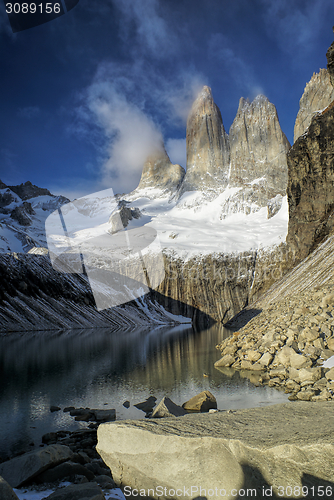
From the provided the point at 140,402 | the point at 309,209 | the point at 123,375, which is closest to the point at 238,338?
the point at 123,375

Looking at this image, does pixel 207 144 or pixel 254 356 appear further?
pixel 207 144

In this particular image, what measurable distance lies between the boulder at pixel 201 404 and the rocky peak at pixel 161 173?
534 ft

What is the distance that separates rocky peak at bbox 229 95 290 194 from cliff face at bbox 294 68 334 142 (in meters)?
31.0

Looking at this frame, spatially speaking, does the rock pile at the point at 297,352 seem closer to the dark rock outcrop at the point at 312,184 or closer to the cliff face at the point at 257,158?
the dark rock outcrop at the point at 312,184

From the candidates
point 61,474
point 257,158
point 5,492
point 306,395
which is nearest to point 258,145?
point 257,158

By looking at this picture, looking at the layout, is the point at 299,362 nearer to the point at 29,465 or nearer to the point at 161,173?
the point at 29,465

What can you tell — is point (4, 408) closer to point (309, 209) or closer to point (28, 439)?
point (28, 439)

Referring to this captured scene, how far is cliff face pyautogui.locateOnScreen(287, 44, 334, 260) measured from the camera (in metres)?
46.1

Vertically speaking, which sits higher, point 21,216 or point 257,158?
point 257,158

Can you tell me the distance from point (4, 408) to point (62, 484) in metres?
9.02

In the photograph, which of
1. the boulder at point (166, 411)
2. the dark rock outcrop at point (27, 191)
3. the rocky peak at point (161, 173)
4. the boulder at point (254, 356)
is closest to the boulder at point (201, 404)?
the boulder at point (166, 411)

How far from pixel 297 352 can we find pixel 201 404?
6928 mm

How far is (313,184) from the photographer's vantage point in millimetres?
50562

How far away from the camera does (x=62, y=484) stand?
6.42 m
